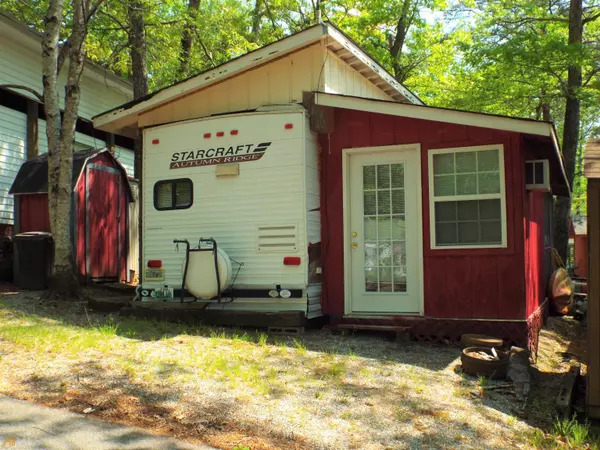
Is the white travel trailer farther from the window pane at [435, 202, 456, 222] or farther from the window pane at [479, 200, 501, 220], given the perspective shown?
the window pane at [479, 200, 501, 220]

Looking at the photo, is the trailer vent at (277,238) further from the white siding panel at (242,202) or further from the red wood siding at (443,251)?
the red wood siding at (443,251)

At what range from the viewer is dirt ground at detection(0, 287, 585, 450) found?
3820mm

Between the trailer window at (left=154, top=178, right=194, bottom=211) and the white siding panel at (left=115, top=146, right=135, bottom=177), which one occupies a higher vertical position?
the white siding panel at (left=115, top=146, right=135, bottom=177)

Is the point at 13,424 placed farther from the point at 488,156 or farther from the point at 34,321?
the point at 488,156

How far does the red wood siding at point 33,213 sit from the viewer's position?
34.1 ft

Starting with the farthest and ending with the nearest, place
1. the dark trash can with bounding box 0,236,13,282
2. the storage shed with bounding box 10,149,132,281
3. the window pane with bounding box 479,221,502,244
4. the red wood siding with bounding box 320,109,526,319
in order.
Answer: the dark trash can with bounding box 0,236,13,282 < the storage shed with bounding box 10,149,132,281 < the window pane with bounding box 479,221,502,244 < the red wood siding with bounding box 320,109,526,319

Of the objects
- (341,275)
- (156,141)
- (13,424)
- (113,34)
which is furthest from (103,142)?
(13,424)

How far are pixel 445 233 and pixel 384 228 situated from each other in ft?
2.72

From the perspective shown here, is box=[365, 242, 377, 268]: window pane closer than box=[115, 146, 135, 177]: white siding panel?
Yes

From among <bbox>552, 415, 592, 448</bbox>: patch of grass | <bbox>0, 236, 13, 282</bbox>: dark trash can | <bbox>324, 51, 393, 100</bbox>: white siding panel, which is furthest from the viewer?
<bbox>0, 236, 13, 282</bbox>: dark trash can

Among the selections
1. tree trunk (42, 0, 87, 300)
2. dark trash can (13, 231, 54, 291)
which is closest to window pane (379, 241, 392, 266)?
tree trunk (42, 0, 87, 300)

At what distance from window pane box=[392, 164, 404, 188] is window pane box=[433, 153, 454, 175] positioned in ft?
1.52

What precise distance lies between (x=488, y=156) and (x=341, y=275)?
2.49 m

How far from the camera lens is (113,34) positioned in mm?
18141
